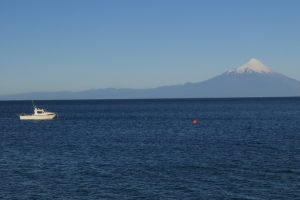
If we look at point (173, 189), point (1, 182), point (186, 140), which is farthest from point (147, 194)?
point (186, 140)

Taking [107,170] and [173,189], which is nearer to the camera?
[173,189]

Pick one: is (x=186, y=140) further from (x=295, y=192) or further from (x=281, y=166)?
(x=295, y=192)

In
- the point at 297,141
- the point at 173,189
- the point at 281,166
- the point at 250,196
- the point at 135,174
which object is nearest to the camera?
the point at 250,196

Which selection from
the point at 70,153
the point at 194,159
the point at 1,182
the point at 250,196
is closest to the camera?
the point at 250,196

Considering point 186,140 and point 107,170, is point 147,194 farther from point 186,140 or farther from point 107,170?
point 186,140

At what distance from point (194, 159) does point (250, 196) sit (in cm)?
1741

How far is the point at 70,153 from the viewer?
186 feet

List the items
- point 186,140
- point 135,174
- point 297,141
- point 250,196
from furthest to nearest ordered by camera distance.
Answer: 1. point 186,140
2. point 297,141
3. point 135,174
4. point 250,196

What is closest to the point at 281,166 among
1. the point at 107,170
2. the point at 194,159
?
the point at 194,159

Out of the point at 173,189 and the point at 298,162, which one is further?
the point at 298,162

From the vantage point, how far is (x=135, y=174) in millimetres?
42219

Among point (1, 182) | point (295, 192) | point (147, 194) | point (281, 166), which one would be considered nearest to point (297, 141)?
point (281, 166)

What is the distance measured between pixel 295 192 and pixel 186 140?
38.3 meters

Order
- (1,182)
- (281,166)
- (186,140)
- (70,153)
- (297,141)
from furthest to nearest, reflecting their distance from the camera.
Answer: (186,140), (297,141), (70,153), (281,166), (1,182)
